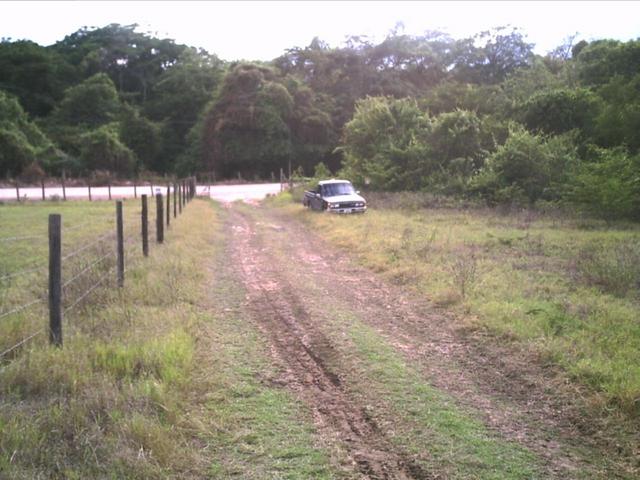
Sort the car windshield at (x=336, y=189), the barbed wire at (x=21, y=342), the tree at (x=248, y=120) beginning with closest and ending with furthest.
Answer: the barbed wire at (x=21, y=342) < the car windshield at (x=336, y=189) < the tree at (x=248, y=120)

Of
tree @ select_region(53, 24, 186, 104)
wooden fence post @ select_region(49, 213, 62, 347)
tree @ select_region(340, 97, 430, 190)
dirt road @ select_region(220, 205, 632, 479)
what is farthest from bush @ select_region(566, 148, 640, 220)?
tree @ select_region(53, 24, 186, 104)

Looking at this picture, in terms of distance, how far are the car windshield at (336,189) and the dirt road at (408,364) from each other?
13.4m

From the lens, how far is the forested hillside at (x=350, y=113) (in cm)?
2538

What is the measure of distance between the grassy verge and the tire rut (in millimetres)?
225

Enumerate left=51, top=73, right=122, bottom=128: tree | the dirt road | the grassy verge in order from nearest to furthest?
1. the grassy verge
2. the dirt road
3. left=51, top=73, right=122, bottom=128: tree

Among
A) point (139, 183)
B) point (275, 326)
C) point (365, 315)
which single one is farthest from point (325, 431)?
point (139, 183)

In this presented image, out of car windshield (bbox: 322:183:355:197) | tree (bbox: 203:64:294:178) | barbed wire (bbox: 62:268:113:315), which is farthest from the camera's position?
tree (bbox: 203:64:294:178)

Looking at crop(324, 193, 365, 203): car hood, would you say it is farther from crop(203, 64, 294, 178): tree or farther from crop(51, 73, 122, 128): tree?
crop(51, 73, 122, 128): tree

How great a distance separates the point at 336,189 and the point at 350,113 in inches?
1480

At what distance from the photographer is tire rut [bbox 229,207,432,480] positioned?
429 cm

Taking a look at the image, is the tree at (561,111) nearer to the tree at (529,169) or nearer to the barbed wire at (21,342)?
the tree at (529,169)

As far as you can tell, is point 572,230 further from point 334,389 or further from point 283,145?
point 283,145

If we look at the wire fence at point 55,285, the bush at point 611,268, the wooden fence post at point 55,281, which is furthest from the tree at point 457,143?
the wooden fence post at point 55,281

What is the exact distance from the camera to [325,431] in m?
4.75
